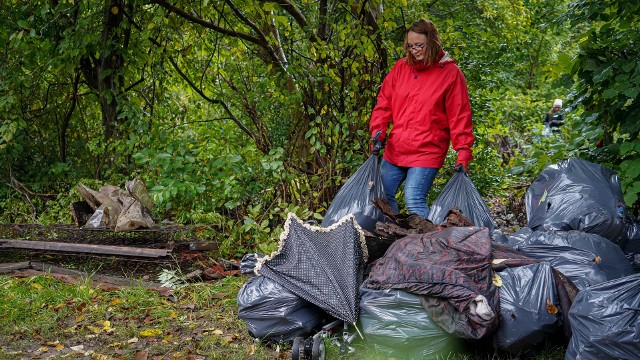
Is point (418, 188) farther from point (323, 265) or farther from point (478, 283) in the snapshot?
point (478, 283)

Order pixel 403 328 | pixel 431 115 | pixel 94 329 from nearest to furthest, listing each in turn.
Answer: pixel 403 328
pixel 94 329
pixel 431 115

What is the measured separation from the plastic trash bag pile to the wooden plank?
3.89 feet

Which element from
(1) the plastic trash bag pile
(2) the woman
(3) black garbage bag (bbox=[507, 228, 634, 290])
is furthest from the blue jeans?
(3) black garbage bag (bbox=[507, 228, 634, 290])

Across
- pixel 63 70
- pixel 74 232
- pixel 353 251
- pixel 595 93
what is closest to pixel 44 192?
pixel 63 70

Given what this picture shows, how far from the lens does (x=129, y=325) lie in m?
4.01

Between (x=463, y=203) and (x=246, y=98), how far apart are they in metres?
2.79

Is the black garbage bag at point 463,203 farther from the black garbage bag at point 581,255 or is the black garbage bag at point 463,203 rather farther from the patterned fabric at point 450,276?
the patterned fabric at point 450,276

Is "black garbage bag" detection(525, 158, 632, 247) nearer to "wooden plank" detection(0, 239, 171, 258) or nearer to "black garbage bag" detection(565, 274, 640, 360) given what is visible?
"black garbage bag" detection(565, 274, 640, 360)

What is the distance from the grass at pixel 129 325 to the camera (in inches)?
139

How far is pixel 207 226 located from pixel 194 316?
140 cm

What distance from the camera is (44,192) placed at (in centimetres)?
762

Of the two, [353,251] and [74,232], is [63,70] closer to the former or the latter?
[74,232]

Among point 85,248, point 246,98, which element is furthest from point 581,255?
point 246,98

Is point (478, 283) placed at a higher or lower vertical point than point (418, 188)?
lower
